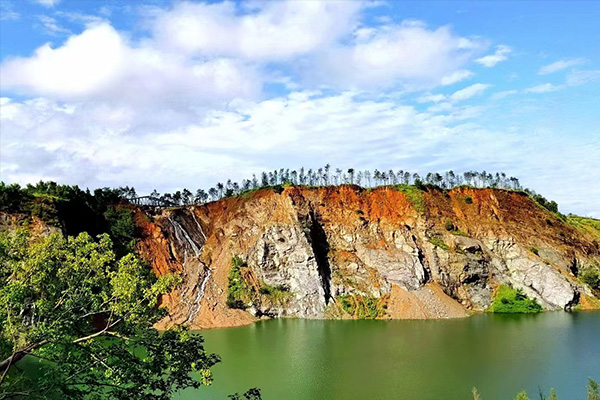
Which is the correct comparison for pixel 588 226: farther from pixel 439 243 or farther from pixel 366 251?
pixel 366 251

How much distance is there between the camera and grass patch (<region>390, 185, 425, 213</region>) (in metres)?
65.9

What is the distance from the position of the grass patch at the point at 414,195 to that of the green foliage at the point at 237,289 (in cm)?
2483

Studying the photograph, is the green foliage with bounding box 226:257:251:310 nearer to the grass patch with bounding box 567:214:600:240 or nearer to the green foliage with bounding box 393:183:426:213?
the green foliage with bounding box 393:183:426:213

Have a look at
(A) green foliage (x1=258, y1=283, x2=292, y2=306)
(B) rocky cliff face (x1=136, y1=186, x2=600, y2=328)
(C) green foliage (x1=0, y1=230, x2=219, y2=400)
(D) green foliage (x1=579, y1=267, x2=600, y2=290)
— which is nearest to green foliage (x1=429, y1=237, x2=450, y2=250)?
(B) rocky cliff face (x1=136, y1=186, x2=600, y2=328)

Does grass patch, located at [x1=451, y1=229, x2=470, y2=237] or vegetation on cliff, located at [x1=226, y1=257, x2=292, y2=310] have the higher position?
grass patch, located at [x1=451, y1=229, x2=470, y2=237]

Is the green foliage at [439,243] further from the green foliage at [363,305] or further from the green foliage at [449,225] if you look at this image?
the green foliage at [363,305]

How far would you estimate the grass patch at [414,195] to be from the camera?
216 feet

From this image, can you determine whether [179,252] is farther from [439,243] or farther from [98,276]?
[98,276]

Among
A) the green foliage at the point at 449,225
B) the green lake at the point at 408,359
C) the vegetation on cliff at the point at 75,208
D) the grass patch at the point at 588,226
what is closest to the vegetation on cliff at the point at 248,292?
the green lake at the point at 408,359

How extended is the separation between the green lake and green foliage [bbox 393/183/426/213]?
1948 cm

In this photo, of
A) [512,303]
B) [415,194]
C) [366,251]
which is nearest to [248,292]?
[366,251]

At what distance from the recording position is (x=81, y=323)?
39.8ft

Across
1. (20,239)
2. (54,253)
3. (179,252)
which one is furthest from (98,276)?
(179,252)

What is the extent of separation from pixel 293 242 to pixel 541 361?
34.4 m
